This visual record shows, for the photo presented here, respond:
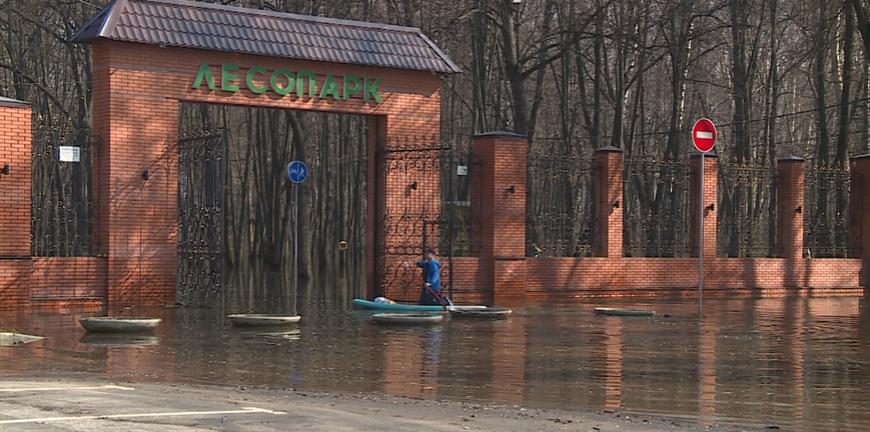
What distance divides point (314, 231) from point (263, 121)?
378 inches

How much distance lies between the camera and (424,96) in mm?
28203

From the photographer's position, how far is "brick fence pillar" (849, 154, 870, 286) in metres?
34.6

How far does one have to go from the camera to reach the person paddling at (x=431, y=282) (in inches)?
953

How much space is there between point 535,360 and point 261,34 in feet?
39.5

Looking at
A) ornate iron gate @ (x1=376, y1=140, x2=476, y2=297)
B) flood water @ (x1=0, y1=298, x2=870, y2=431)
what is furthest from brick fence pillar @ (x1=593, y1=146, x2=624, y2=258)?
flood water @ (x1=0, y1=298, x2=870, y2=431)

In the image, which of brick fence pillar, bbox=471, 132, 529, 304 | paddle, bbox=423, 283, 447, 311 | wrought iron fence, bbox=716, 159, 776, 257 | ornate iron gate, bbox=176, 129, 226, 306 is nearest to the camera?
paddle, bbox=423, 283, 447, 311

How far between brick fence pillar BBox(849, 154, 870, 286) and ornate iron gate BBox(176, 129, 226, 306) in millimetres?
17238

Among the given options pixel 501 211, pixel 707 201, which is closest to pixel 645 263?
pixel 707 201

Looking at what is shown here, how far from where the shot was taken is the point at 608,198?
98.3 ft

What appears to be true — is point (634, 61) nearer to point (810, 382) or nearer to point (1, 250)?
point (1, 250)

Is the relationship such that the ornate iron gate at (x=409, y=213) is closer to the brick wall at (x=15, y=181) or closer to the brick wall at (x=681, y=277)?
the brick wall at (x=681, y=277)

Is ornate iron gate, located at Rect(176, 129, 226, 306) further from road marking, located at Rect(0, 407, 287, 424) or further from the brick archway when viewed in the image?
road marking, located at Rect(0, 407, 287, 424)

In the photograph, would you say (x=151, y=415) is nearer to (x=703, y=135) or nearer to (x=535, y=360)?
(x=535, y=360)

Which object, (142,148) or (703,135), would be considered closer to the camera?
(703,135)
